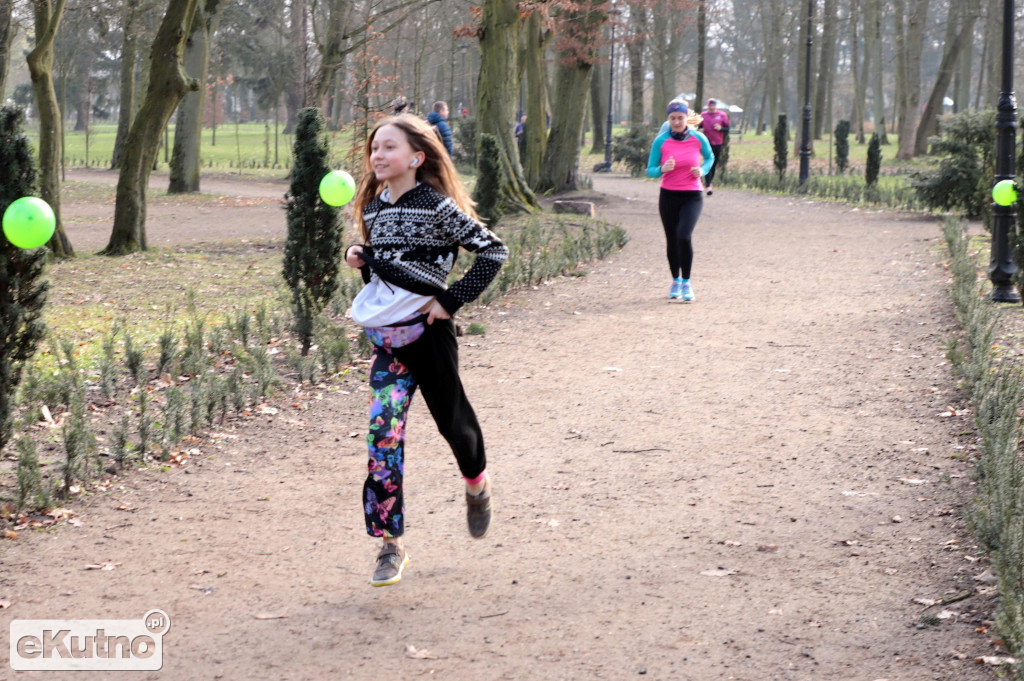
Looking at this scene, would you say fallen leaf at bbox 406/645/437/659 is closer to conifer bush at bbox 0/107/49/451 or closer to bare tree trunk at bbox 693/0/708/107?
conifer bush at bbox 0/107/49/451

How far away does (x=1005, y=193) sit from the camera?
34.9 ft

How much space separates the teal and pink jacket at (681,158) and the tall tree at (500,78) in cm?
763

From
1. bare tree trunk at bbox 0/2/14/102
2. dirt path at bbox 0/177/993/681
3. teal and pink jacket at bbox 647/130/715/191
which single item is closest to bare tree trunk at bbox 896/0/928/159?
teal and pink jacket at bbox 647/130/715/191

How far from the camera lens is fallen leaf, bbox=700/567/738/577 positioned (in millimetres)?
4694

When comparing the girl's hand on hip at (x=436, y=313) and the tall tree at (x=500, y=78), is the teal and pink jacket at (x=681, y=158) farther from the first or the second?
the tall tree at (x=500, y=78)

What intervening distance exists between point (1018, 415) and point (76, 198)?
2525 centimetres

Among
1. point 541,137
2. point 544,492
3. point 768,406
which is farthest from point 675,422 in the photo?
point 541,137

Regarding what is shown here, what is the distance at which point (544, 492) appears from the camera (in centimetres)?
589

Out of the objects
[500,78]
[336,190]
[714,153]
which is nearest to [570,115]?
[500,78]

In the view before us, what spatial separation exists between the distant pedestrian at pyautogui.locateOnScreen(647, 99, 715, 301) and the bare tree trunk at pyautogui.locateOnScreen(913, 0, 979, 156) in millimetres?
23239

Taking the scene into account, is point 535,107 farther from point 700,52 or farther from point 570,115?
point 700,52

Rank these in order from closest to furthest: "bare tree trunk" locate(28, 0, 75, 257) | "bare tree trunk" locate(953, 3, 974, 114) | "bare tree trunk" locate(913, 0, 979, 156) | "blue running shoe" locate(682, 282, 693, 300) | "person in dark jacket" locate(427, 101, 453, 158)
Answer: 1. "blue running shoe" locate(682, 282, 693, 300)
2. "bare tree trunk" locate(28, 0, 75, 257)
3. "person in dark jacket" locate(427, 101, 453, 158)
4. "bare tree trunk" locate(913, 0, 979, 156)
5. "bare tree trunk" locate(953, 3, 974, 114)

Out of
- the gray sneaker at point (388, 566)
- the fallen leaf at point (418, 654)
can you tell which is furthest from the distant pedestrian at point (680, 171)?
the fallen leaf at point (418, 654)

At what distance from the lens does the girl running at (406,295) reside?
446 cm
